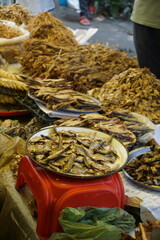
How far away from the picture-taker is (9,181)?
225 centimetres

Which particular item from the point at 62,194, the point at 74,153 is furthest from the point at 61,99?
the point at 62,194

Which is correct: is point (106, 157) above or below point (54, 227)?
above

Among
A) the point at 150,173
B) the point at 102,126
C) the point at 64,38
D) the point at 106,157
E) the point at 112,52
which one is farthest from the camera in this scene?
the point at 64,38

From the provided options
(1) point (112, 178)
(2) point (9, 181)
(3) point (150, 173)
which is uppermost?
(1) point (112, 178)

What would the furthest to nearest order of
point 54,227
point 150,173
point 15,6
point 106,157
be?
point 15,6
point 150,173
point 106,157
point 54,227

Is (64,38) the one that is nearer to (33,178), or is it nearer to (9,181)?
(9,181)

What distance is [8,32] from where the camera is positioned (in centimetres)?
416

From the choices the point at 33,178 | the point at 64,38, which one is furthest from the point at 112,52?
the point at 33,178

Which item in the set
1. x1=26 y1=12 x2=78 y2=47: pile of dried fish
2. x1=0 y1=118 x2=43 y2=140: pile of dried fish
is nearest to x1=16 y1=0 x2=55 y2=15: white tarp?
x1=26 y1=12 x2=78 y2=47: pile of dried fish

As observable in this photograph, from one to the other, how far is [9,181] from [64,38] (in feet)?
7.95

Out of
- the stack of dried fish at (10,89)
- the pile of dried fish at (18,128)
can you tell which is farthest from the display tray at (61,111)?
the stack of dried fish at (10,89)

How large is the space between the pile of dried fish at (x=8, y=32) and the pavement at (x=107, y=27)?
4.25 meters

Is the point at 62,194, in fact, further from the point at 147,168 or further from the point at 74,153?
the point at 147,168

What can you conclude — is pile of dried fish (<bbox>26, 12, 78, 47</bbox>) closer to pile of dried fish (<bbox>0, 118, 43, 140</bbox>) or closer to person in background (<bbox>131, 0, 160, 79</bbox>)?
person in background (<bbox>131, 0, 160, 79</bbox>)
